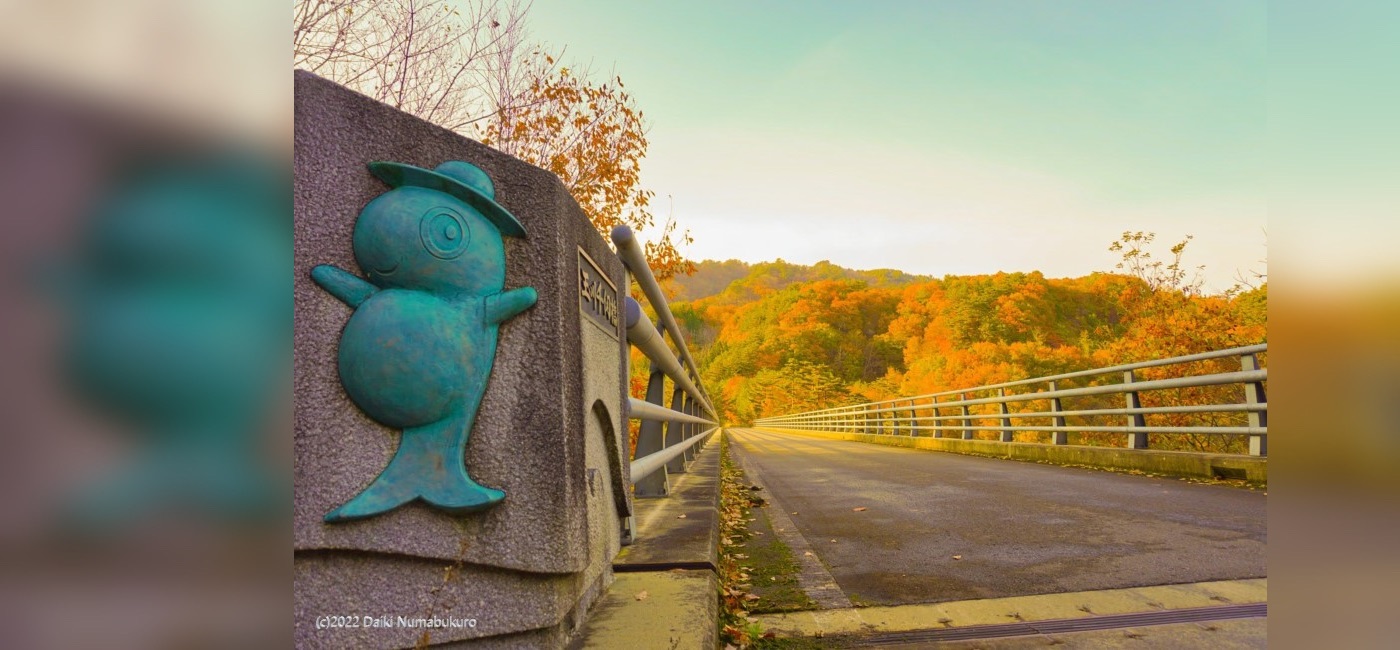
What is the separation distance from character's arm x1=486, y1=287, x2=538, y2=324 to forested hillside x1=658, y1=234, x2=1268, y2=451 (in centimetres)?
136

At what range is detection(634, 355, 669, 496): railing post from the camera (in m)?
4.01

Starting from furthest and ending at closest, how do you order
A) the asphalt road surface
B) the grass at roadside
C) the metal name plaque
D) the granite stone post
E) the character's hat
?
the asphalt road surface, the grass at roadside, the metal name plaque, the character's hat, the granite stone post

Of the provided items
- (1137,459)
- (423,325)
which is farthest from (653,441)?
(1137,459)

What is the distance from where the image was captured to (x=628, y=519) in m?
2.59

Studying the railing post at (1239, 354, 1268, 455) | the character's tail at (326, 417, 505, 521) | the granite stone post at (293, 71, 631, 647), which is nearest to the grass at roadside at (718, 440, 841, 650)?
the granite stone post at (293, 71, 631, 647)

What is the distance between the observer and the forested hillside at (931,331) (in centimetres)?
1992

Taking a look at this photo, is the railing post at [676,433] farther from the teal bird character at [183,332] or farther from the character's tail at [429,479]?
the teal bird character at [183,332]

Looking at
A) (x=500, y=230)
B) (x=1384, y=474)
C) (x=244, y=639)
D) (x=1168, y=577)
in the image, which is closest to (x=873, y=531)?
(x=1168, y=577)

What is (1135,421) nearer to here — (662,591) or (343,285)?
(662,591)

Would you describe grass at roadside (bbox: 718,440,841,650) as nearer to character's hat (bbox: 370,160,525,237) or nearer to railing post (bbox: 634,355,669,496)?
railing post (bbox: 634,355,669,496)

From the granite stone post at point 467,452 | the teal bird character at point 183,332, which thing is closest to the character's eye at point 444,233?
the granite stone post at point 467,452

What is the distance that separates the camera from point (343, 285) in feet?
5.06

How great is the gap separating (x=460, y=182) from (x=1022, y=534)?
3.21m

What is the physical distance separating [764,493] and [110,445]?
6.08 m
